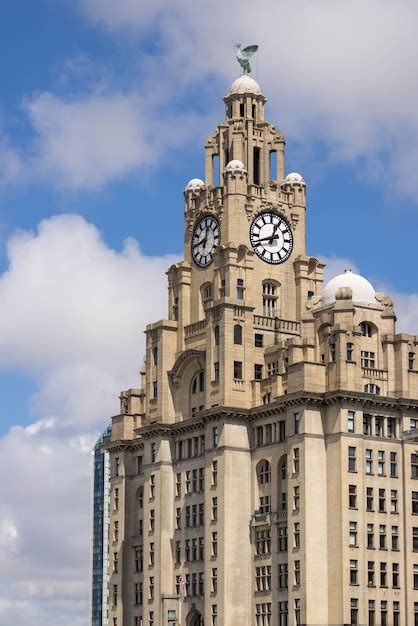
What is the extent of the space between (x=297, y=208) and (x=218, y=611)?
4872 centimetres

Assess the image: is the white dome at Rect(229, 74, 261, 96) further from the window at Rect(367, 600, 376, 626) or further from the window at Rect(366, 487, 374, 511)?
the window at Rect(367, 600, 376, 626)

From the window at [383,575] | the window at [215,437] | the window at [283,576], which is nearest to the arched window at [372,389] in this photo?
the window at [215,437]

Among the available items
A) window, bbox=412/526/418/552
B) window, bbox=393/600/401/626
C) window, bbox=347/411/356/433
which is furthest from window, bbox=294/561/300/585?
window, bbox=347/411/356/433

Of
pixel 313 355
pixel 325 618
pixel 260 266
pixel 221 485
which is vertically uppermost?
pixel 260 266

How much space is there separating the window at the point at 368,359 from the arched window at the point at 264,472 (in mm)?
15034

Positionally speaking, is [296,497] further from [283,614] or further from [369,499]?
Result: [283,614]

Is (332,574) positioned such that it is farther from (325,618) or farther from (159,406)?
(159,406)

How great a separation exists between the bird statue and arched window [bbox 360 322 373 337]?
3999 cm

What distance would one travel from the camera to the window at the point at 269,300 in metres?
179

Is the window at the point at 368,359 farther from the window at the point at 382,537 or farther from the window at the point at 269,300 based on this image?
the window at the point at 382,537

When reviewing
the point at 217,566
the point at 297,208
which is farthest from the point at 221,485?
the point at 297,208

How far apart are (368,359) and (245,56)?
148 ft

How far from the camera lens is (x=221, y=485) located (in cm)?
16775

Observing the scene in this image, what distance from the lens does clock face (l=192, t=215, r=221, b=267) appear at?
182125 millimetres
